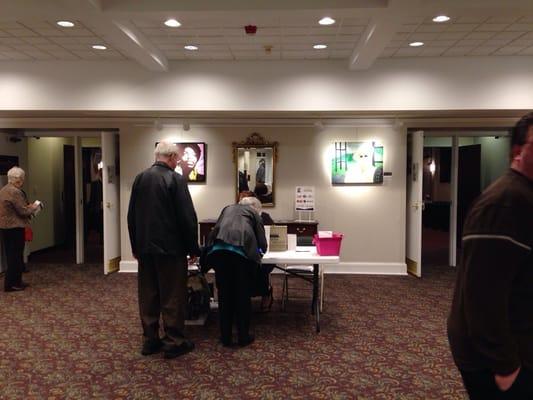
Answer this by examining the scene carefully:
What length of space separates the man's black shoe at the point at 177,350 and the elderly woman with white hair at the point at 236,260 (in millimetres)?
305

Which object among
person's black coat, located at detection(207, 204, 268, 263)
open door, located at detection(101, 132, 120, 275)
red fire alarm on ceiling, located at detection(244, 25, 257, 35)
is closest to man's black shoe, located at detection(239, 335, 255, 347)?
person's black coat, located at detection(207, 204, 268, 263)

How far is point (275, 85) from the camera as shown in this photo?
5.66 meters

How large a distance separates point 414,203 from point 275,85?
105 inches

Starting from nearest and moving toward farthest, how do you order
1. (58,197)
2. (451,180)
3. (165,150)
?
(165,150) < (451,180) < (58,197)

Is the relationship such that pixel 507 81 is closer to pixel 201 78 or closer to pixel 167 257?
pixel 201 78

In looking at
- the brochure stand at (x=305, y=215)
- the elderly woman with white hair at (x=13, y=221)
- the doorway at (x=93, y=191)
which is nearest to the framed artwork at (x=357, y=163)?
the brochure stand at (x=305, y=215)

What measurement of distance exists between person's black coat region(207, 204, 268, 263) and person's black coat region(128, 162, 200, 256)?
268 millimetres

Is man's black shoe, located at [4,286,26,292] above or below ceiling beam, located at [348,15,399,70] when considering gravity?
below

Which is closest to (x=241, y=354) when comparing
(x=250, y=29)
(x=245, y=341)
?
(x=245, y=341)

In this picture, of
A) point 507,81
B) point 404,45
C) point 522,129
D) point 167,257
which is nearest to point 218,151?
point 404,45

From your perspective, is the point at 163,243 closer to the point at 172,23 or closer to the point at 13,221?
the point at 172,23

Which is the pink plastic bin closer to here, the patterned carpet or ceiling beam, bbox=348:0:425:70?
the patterned carpet

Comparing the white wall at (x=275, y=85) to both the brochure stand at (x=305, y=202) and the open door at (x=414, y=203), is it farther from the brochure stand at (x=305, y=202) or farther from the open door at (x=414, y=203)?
the brochure stand at (x=305, y=202)

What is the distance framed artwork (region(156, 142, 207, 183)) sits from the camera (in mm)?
6598
